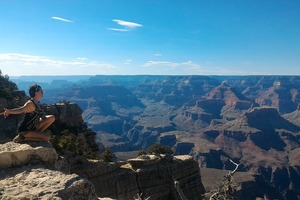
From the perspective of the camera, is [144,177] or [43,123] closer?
[43,123]

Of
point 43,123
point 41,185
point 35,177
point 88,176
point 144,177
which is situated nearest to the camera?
point 41,185

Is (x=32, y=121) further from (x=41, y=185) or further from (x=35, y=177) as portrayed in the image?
(x=41, y=185)

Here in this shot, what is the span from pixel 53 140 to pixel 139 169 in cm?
1440

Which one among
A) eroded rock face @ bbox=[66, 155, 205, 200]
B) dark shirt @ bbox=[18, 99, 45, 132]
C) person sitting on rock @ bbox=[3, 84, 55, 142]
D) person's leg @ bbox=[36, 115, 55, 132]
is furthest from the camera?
eroded rock face @ bbox=[66, 155, 205, 200]

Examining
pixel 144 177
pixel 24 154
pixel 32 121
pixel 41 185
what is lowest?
pixel 144 177

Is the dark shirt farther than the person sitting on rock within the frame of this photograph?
Yes

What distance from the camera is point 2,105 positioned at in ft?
182

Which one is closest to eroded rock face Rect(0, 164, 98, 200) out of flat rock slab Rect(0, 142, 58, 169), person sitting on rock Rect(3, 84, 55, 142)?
flat rock slab Rect(0, 142, 58, 169)

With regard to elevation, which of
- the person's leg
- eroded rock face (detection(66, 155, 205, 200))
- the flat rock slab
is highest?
the person's leg

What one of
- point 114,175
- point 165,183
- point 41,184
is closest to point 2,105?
point 114,175

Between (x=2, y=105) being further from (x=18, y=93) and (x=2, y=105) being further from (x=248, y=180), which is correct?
(x=248, y=180)

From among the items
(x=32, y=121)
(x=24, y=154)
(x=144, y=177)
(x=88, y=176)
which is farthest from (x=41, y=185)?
(x=144, y=177)

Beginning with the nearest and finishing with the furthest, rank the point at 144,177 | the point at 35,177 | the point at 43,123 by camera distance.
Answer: the point at 35,177
the point at 43,123
the point at 144,177

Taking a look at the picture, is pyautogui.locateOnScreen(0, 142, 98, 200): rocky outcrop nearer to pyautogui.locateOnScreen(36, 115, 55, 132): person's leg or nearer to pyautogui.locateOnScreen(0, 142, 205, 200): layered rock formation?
pyautogui.locateOnScreen(0, 142, 205, 200): layered rock formation
